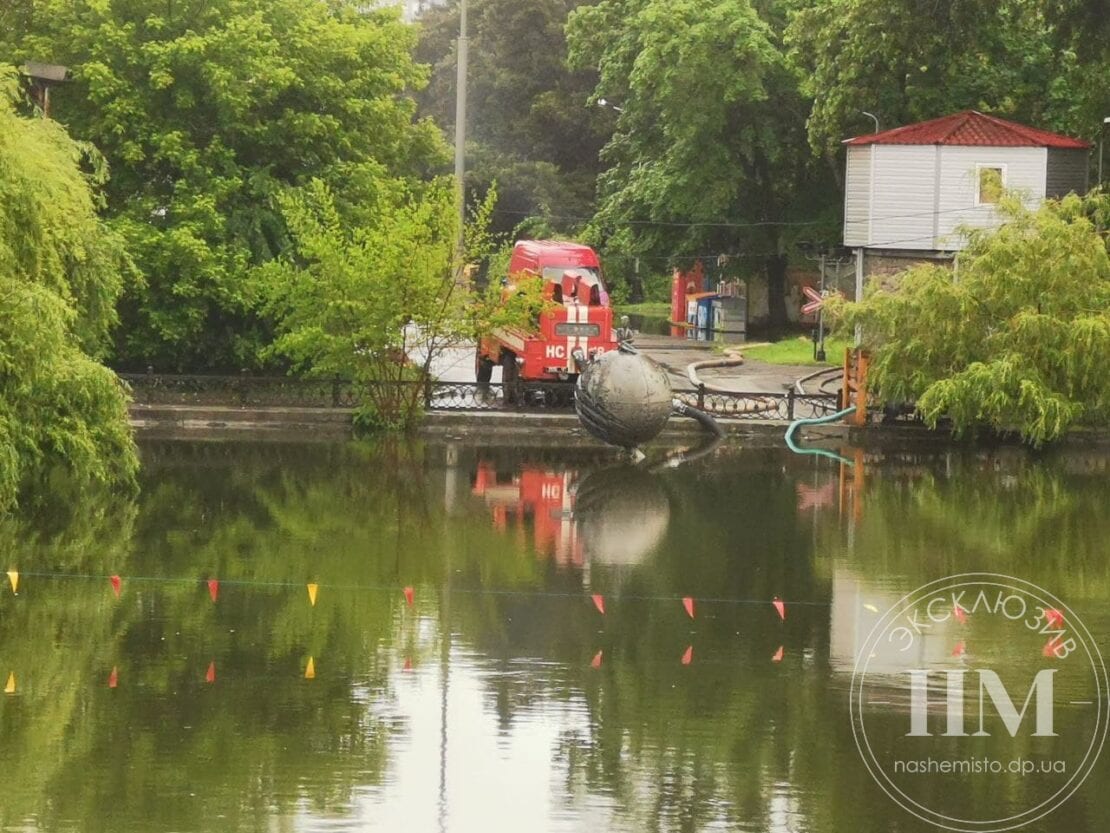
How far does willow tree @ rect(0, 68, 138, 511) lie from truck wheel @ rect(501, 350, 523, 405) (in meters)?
13.5

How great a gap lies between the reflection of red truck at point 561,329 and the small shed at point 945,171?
11.9m

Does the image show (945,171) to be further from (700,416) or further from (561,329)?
(700,416)

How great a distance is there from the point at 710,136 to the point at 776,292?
26.8ft

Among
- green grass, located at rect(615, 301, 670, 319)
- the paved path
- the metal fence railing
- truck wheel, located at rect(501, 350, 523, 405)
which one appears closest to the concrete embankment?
the metal fence railing

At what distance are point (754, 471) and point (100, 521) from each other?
42.4 ft

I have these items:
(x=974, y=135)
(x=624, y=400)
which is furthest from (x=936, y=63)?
(x=624, y=400)

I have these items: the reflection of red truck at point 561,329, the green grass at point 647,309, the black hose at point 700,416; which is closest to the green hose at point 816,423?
the black hose at point 700,416

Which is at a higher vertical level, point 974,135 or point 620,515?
point 974,135

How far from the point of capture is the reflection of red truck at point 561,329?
41.2 m

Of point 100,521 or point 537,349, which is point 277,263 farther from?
point 100,521

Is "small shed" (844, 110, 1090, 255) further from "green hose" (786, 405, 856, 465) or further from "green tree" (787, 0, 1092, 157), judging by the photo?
"green hose" (786, 405, 856, 465)

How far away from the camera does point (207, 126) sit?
40562 mm

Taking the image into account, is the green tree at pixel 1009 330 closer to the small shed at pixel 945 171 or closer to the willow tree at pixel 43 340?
the small shed at pixel 945 171

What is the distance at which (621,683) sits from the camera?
18.1 meters
